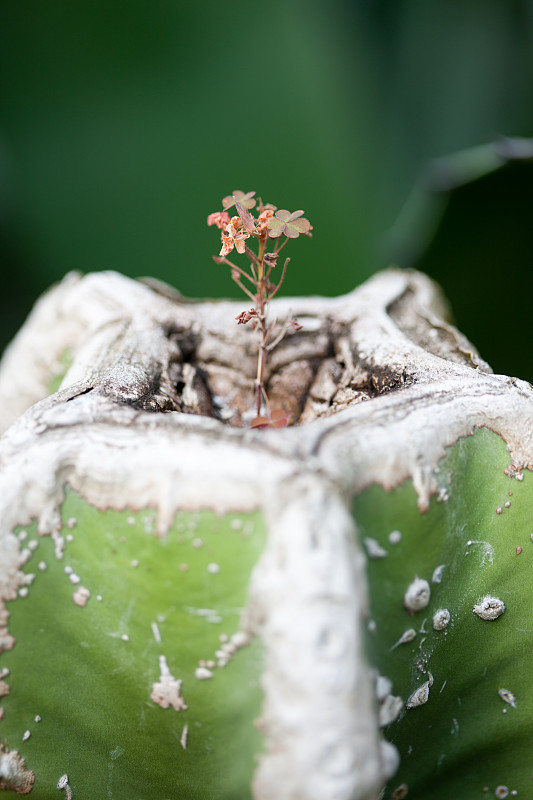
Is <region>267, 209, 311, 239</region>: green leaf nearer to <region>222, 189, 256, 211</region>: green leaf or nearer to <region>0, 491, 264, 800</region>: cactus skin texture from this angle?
<region>222, 189, 256, 211</region>: green leaf

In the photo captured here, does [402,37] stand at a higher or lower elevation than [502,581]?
higher

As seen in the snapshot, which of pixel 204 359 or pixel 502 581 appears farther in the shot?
pixel 204 359

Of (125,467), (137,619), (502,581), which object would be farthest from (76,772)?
(502,581)

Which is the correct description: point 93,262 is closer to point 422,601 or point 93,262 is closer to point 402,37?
point 402,37

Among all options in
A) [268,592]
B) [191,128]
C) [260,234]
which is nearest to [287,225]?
[260,234]

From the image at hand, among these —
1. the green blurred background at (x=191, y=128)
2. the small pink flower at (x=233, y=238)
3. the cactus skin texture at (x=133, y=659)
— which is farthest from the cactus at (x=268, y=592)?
the green blurred background at (x=191, y=128)

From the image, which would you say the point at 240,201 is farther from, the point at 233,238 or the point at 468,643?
the point at 468,643
